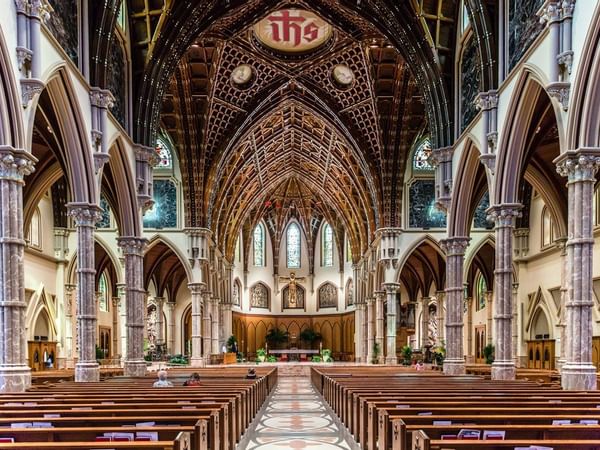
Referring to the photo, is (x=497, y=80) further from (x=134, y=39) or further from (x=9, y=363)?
(x=9, y=363)

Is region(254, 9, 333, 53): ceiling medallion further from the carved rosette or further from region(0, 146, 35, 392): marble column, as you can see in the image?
region(0, 146, 35, 392): marble column

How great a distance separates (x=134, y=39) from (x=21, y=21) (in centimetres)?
1013

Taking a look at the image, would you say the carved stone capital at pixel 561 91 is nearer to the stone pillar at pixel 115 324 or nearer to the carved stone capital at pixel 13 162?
the carved stone capital at pixel 13 162

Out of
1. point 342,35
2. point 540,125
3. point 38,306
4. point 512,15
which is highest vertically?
point 342,35

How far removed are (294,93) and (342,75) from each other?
10.3 ft

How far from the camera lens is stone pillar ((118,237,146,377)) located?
874 inches

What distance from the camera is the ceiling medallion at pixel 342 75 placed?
33906 mm

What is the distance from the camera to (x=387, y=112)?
34281 mm

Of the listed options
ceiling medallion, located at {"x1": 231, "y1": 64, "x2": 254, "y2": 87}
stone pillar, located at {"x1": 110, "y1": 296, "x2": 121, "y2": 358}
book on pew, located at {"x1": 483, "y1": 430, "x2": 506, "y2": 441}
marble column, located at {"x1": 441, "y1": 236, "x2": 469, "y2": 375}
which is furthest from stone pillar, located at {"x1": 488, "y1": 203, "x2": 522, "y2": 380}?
stone pillar, located at {"x1": 110, "y1": 296, "x2": 121, "y2": 358}

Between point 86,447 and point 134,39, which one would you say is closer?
point 86,447

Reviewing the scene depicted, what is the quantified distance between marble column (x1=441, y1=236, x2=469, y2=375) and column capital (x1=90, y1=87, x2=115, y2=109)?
12.4m

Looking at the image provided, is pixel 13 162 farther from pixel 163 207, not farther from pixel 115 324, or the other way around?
pixel 115 324

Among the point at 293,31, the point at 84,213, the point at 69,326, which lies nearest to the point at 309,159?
the point at 293,31

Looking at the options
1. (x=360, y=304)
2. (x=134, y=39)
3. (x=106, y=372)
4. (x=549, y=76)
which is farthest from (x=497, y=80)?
(x=360, y=304)
